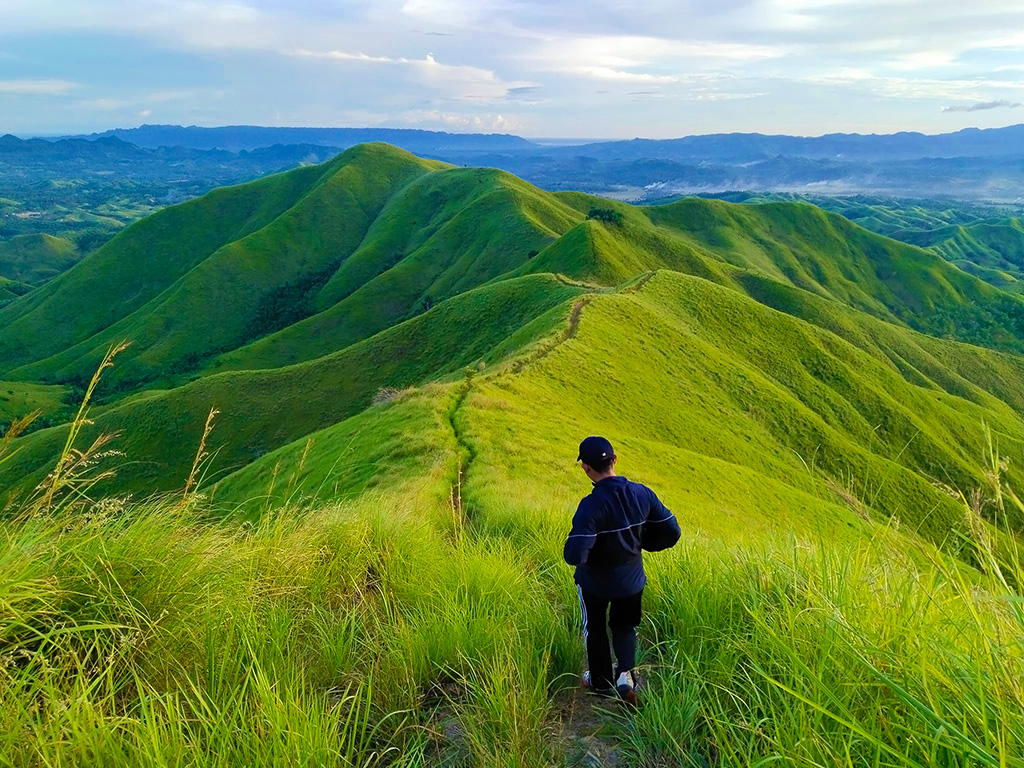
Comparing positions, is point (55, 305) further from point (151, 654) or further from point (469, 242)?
point (151, 654)

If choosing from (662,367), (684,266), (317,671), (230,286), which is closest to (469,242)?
(684,266)

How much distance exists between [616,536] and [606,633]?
2.50 feet

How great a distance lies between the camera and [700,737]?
3.41 m

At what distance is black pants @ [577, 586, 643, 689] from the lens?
435 centimetres

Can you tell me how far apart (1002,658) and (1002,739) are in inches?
25.2

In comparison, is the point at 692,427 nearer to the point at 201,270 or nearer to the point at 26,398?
the point at 26,398

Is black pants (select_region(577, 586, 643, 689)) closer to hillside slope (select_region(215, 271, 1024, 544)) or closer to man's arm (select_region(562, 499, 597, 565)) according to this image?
man's arm (select_region(562, 499, 597, 565))

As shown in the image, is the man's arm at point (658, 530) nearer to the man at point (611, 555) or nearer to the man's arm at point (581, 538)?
the man at point (611, 555)

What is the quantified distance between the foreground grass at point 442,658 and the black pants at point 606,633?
208mm

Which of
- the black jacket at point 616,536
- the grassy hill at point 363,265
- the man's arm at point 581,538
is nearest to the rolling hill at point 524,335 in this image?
the grassy hill at point 363,265

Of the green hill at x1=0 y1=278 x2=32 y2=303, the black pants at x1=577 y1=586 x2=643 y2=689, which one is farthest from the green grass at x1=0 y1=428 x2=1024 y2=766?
the green hill at x1=0 y1=278 x2=32 y2=303

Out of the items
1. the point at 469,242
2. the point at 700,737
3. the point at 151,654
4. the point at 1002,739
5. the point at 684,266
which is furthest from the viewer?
the point at 469,242

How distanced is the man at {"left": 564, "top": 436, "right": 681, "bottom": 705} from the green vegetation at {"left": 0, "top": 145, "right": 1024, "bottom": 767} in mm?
256

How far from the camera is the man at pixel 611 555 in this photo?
441cm
